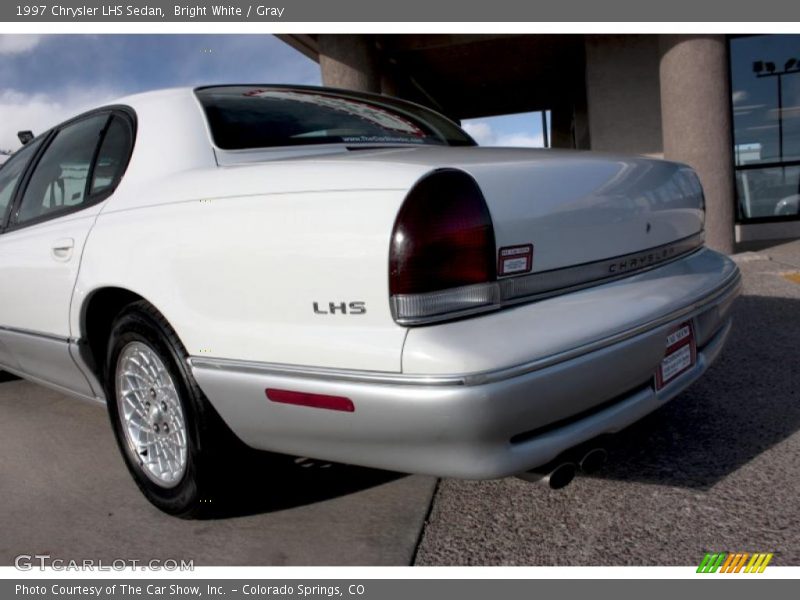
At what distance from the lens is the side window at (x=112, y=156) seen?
2746 millimetres

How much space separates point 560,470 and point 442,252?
71 centimetres

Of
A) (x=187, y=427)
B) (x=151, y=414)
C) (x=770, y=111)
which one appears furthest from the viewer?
(x=770, y=111)

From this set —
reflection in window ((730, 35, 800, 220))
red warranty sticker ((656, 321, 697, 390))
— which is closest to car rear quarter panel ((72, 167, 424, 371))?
red warranty sticker ((656, 321, 697, 390))

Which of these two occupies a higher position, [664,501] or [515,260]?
[515,260]

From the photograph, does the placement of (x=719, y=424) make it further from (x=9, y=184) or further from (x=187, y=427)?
(x=9, y=184)

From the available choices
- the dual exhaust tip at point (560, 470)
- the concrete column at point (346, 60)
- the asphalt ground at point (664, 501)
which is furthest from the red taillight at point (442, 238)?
the concrete column at point (346, 60)

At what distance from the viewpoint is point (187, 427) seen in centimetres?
228

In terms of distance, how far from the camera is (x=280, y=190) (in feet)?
6.59

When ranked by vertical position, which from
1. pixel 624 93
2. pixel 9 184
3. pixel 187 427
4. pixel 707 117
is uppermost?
pixel 624 93

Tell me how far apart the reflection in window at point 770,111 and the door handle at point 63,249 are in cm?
929

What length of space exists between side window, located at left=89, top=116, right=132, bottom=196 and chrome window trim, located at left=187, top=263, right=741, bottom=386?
989mm

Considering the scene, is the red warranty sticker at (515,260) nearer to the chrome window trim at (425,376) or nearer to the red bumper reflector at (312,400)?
the chrome window trim at (425,376)

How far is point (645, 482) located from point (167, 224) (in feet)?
6.21

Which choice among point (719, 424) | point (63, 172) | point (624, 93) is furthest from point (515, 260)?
point (624, 93)
